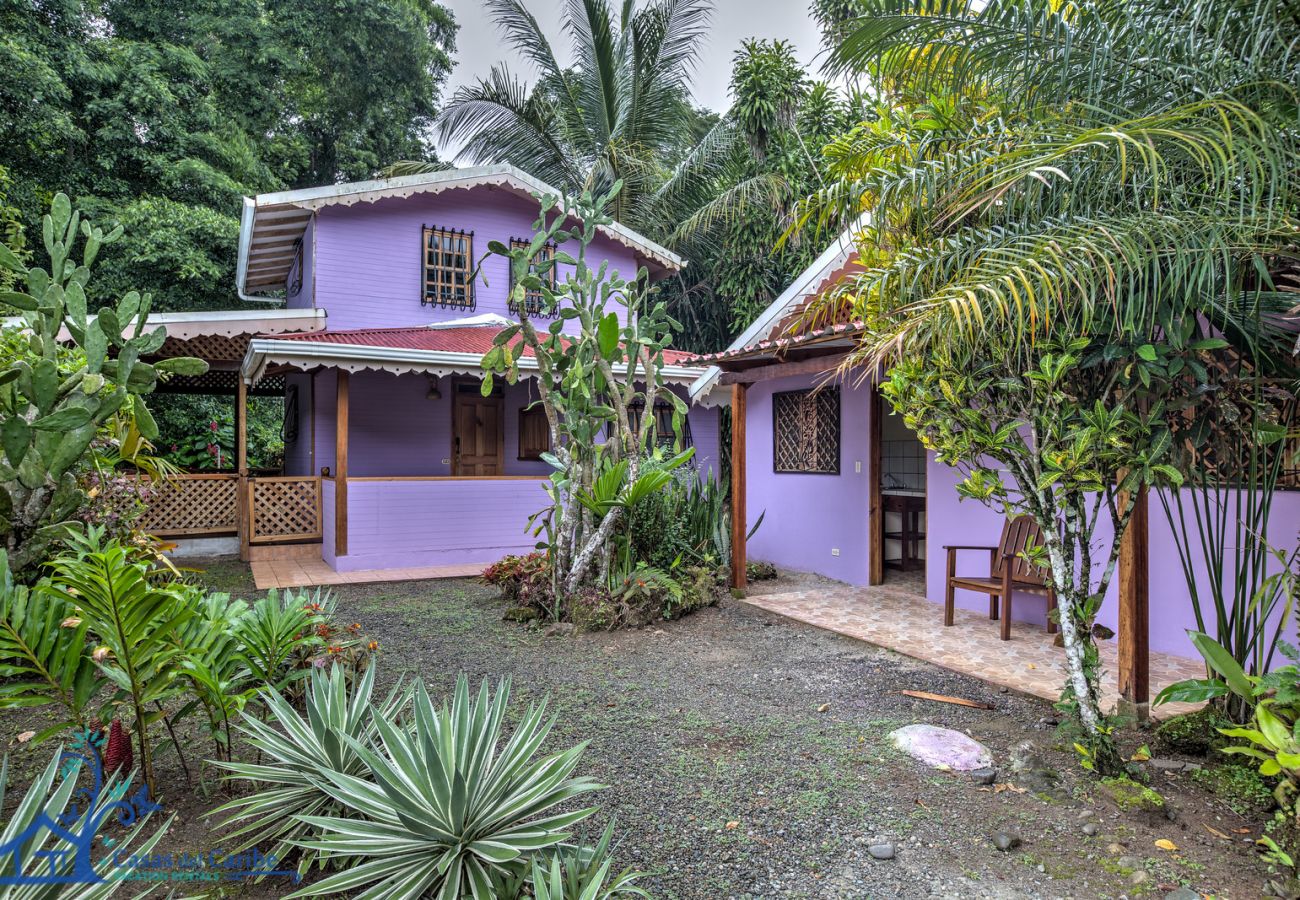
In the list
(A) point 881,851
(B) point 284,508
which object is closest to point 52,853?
(A) point 881,851

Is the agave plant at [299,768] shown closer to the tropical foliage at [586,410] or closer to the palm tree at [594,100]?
the tropical foliage at [586,410]

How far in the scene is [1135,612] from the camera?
3.69 m

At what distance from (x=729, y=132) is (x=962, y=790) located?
15408 millimetres

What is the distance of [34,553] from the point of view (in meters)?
3.46

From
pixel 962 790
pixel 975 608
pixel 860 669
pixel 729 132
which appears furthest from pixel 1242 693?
pixel 729 132

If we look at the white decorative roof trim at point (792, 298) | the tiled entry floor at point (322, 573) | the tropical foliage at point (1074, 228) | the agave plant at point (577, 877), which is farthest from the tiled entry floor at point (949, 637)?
the tiled entry floor at point (322, 573)

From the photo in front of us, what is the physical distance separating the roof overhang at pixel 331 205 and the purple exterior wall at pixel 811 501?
4048 mm

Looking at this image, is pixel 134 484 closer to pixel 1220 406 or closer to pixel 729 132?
pixel 1220 406

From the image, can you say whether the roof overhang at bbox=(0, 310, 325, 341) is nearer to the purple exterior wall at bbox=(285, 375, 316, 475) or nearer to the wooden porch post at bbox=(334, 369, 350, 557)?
the purple exterior wall at bbox=(285, 375, 316, 475)

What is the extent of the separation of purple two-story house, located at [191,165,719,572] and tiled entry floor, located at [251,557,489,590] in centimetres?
21

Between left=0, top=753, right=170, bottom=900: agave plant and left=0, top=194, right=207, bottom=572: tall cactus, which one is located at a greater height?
left=0, top=194, right=207, bottom=572: tall cactus

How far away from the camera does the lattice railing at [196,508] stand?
9.97 m

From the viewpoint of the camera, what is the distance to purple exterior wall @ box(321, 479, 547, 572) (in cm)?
929

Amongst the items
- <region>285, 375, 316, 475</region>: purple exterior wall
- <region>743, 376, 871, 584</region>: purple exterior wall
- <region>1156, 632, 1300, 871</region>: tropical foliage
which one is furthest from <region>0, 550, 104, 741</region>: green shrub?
<region>285, 375, 316, 475</region>: purple exterior wall
